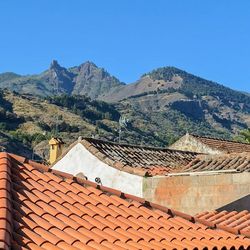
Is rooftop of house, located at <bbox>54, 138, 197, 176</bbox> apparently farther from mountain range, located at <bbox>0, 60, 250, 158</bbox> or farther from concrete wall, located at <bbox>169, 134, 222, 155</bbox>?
mountain range, located at <bbox>0, 60, 250, 158</bbox>

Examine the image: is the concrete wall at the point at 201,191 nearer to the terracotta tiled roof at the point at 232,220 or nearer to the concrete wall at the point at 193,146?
the terracotta tiled roof at the point at 232,220

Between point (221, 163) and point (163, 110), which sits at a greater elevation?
point (163, 110)

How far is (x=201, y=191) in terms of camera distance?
Answer: 11.4 meters

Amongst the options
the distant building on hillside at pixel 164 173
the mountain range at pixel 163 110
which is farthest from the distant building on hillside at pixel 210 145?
the mountain range at pixel 163 110

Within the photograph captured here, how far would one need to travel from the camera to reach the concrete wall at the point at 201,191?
36.0 ft

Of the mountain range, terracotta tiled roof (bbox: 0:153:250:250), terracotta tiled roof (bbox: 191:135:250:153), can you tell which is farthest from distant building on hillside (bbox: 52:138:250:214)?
the mountain range

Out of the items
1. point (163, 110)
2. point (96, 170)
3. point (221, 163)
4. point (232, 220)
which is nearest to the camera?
point (232, 220)

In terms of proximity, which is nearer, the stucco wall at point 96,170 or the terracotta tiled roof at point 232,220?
the terracotta tiled roof at point 232,220

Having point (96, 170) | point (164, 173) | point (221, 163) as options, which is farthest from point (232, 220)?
point (96, 170)

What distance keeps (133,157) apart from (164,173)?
3.08 meters

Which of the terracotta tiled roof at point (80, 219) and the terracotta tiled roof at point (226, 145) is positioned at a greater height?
the terracotta tiled roof at point (226, 145)

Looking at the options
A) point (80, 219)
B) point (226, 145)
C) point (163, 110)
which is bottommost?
point (80, 219)

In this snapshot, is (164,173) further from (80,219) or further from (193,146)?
(193,146)

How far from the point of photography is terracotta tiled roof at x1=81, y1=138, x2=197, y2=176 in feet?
53.3
